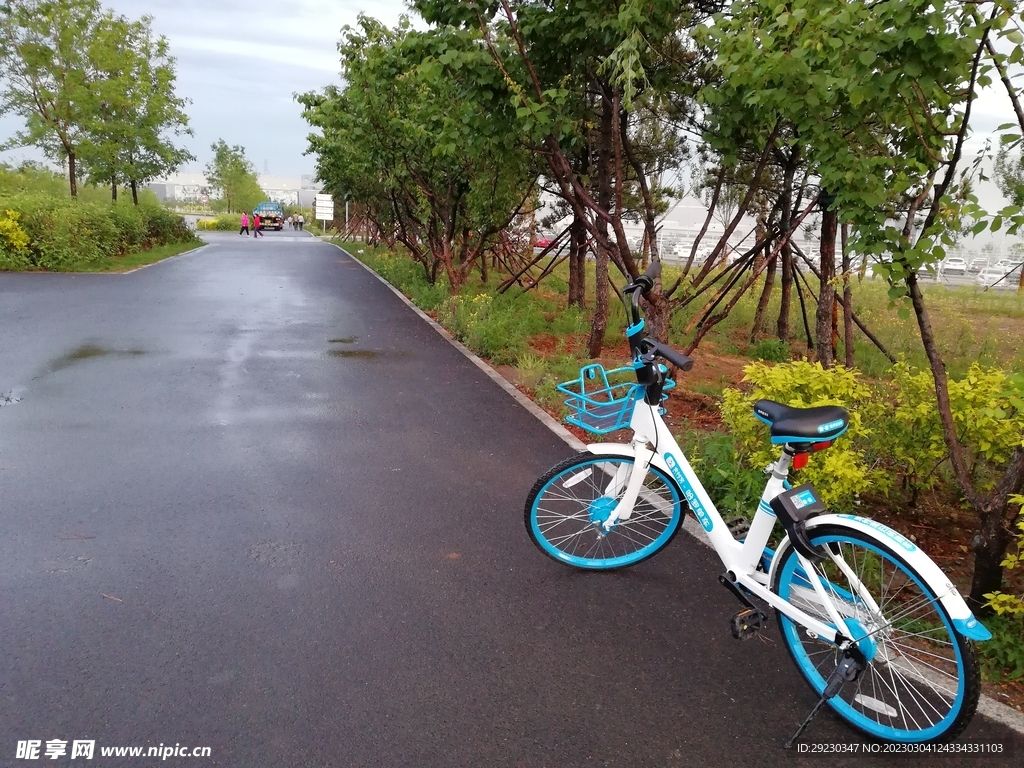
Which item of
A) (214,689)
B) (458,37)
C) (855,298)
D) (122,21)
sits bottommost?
(214,689)

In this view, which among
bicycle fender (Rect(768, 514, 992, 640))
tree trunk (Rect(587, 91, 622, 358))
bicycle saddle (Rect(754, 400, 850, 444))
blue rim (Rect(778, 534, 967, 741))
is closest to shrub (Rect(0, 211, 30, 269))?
tree trunk (Rect(587, 91, 622, 358))

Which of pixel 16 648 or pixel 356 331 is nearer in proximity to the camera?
pixel 16 648

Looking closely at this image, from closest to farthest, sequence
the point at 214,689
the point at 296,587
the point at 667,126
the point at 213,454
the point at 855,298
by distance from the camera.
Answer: the point at 214,689, the point at 296,587, the point at 213,454, the point at 667,126, the point at 855,298

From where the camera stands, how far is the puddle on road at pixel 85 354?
7.64 m

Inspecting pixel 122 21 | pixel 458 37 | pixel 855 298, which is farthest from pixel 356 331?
pixel 122 21

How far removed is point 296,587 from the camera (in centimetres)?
341

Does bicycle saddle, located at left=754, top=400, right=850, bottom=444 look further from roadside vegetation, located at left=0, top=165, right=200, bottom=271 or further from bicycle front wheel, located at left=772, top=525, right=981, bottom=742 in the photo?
roadside vegetation, located at left=0, top=165, right=200, bottom=271

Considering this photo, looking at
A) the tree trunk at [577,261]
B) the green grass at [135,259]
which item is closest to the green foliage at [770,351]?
the tree trunk at [577,261]

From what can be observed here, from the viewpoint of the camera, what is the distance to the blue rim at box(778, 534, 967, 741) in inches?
90.3

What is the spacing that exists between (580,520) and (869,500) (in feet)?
6.61

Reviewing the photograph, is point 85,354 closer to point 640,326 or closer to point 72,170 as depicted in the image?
point 640,326

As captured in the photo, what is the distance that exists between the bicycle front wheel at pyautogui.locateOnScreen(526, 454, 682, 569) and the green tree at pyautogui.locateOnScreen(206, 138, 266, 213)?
2678 inches

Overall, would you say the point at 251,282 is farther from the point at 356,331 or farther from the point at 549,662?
the point at 549,662

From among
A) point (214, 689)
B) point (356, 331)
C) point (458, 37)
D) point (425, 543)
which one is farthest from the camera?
point (356, 331)
